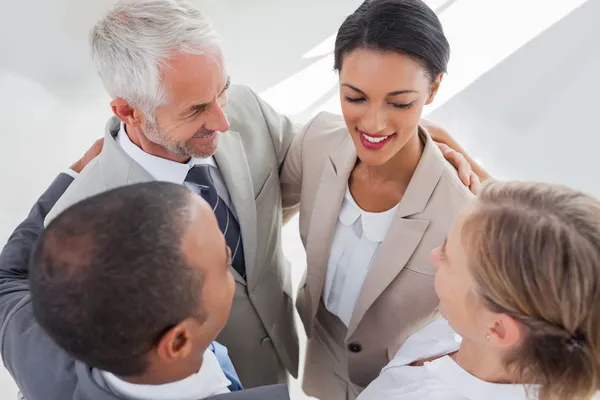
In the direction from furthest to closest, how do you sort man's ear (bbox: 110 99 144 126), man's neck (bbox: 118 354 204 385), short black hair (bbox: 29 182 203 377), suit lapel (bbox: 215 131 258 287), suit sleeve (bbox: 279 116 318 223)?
suit sleeve (bbox: 279 116 318 223) → suit lapel (bbox: 215 131 258 287) → man's ear (bbox: 110 99 144 126) → man's neck (bbox: 118 354 204 385) → short black hair (bbox: 29 182 203 377)

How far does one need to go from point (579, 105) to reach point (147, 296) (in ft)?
9.34

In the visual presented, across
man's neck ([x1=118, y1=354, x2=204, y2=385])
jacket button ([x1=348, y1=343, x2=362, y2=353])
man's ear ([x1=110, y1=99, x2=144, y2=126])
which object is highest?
man's ear ([x1=110, y1=99, x2=144, y2=126])

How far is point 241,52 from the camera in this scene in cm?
340

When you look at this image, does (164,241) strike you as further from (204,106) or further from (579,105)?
(579,105)

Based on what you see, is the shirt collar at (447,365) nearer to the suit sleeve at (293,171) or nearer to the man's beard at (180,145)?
the suit sleeve at (293,171)

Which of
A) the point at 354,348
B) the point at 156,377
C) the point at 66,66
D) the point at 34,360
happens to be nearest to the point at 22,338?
the point at 34,360

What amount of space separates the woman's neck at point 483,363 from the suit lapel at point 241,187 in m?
0.61

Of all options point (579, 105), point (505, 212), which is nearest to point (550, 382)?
point (505, 212)

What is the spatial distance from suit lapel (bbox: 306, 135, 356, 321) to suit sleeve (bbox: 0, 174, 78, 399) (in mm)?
736

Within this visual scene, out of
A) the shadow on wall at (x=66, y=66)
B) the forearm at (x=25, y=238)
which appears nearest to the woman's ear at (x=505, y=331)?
the forearm at (x=25, y=238)

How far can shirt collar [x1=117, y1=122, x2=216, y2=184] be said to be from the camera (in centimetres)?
138

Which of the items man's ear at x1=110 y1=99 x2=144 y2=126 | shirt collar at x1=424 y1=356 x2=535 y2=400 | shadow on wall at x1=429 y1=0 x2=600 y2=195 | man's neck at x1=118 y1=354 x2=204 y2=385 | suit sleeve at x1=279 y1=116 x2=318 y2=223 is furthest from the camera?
shadow on wall at x1=429 y1=0 x2=600 y2=195

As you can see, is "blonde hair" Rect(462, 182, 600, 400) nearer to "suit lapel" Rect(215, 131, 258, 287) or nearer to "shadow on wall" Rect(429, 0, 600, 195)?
"suit lapel" Rect(215, 131, 258, 287)

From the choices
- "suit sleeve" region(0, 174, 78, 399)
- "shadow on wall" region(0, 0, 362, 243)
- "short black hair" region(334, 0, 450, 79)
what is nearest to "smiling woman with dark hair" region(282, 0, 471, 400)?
"short black hair" region(334, 0, 450, 79)
